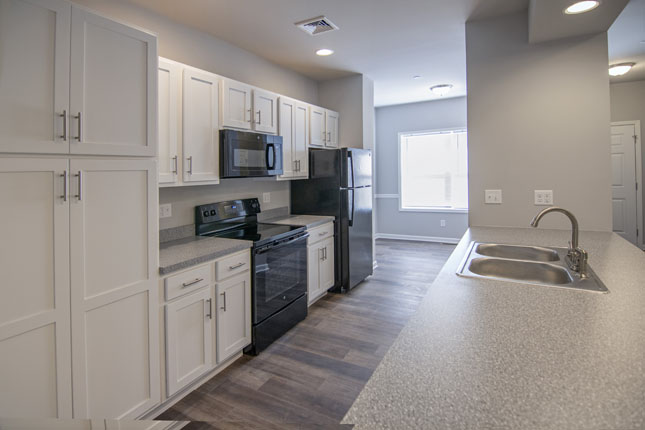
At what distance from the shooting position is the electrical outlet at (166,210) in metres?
2.65

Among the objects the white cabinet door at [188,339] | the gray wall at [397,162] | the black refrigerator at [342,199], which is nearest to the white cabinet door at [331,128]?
the black refrigerator at [342,199]

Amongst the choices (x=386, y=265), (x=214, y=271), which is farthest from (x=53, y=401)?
(x=386, y=265)

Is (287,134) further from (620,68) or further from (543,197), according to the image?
(620,68)

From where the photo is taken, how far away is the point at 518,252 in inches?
82.0

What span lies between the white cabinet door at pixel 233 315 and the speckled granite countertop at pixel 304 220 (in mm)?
986

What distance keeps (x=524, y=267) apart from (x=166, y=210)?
2.36 m

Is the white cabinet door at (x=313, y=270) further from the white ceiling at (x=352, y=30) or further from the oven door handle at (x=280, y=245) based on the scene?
the white ceiling at (x=352, y=30)

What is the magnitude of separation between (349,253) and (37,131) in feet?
10.1

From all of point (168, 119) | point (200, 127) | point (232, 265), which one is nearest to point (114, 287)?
point (232, 265)

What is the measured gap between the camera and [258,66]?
3727mm

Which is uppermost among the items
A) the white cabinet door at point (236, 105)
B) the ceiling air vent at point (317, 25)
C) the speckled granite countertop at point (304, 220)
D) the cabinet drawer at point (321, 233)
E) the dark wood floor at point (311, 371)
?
the ceiling air vent at point (317, 25)

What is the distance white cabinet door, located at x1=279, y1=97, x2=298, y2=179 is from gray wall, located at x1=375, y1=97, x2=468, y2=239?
368 centimetres

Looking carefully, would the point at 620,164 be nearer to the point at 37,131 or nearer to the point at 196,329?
the point at 196,329

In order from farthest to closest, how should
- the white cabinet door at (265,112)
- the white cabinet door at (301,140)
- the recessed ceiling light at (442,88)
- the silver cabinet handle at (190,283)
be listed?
the recessed ceiling light at (442,88), the white cabinet door at (301,140), the white cabinet door at (265,112), the silver cabinet handle at (190,283)
